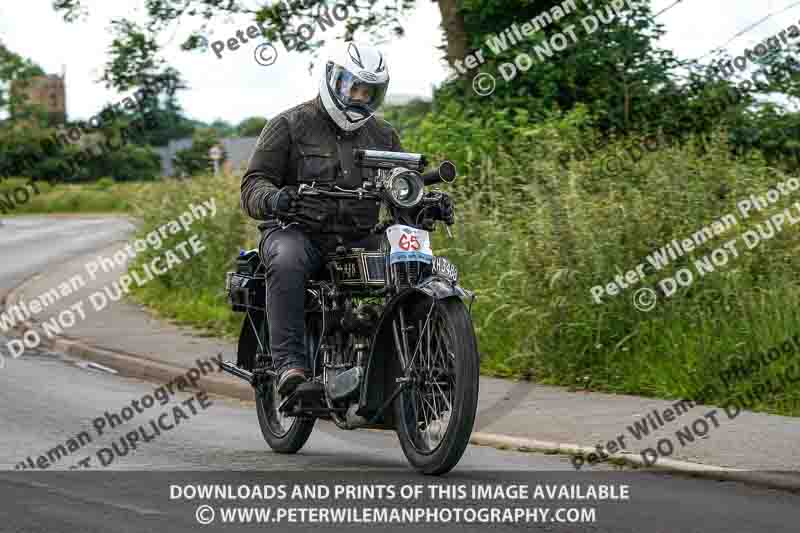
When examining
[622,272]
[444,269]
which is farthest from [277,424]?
[622,272]

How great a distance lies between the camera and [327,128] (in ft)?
25.8

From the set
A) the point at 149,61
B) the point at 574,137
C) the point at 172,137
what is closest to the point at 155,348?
the point at 574,137

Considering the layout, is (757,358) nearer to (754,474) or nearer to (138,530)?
(754,474)

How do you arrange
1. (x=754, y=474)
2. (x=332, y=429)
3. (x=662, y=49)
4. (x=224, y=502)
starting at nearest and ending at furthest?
(x=224, y=502)
(x=754, y=474)
(x=332, y=429)
(x=662, y=49)

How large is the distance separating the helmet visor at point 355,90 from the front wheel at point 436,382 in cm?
123

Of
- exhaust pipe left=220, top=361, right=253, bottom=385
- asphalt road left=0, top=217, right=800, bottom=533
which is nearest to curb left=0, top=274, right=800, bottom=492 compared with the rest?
asphalt road left=0, top=217, right=800, bottom=533

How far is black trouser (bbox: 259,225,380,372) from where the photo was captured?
24.8 feet

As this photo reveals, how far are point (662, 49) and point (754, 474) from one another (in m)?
11.2

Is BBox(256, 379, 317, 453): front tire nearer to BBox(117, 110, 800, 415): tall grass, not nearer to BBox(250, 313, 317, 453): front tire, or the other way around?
BBox(250, 313, 317, 453): front tire

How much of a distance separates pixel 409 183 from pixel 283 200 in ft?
2.26

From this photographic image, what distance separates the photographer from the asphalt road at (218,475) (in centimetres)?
630

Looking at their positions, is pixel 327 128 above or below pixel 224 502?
above

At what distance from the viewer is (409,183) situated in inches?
285

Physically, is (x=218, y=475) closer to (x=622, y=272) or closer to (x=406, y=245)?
(x=406, y=245)
